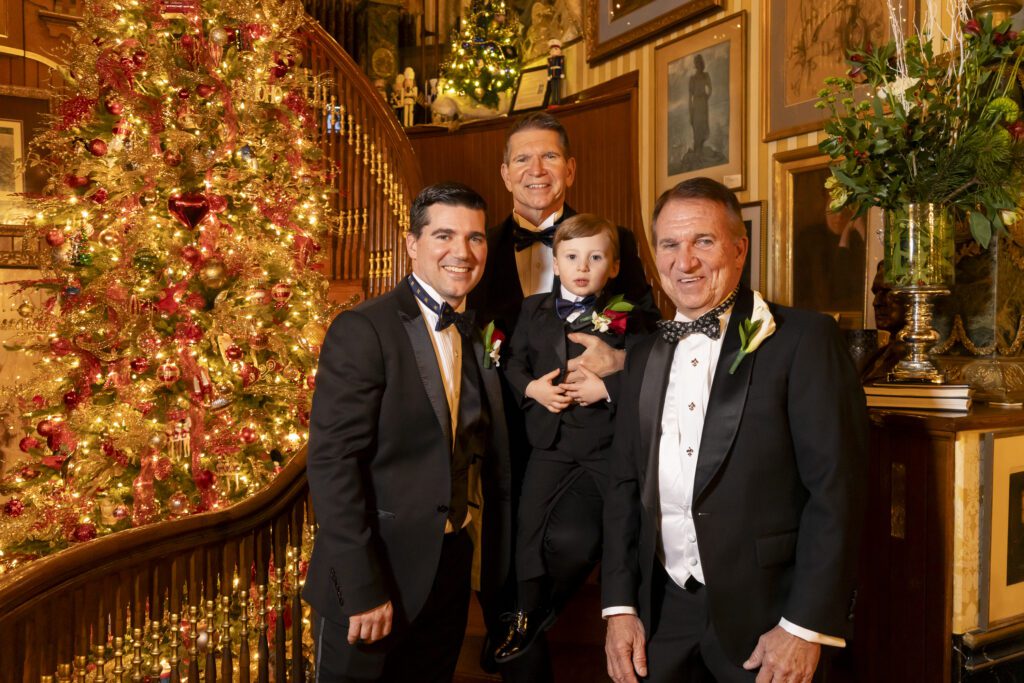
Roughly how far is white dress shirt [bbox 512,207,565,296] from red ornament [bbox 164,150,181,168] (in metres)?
2.34

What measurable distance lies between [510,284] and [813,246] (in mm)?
2811

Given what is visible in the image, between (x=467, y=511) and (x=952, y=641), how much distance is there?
167 cm

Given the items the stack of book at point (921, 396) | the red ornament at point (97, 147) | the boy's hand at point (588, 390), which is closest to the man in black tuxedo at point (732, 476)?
the boy's hand at point (588, 390)

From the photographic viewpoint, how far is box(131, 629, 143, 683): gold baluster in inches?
82.6

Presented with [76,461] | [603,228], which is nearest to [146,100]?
[76,461]

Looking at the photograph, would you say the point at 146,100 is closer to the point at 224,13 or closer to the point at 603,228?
the point at 224,13

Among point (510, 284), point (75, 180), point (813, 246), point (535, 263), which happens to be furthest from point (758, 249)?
point (75, 180)

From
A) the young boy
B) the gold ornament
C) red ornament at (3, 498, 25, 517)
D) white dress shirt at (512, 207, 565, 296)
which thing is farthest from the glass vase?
red ornament at (3, 498, 25, 517)

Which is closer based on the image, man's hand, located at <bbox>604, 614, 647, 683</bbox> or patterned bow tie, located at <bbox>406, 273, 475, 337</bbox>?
man's hand, located at <bbox>604, 614, 647, 683</bbox>

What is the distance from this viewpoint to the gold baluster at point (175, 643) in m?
2.19

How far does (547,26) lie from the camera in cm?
756

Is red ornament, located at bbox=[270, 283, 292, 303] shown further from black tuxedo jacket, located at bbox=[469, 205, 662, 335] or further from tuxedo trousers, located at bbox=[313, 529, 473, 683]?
tuxedo trousers, located at bbox=[313, 529, 473, 683]

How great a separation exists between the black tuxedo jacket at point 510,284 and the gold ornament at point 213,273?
77.7 inches

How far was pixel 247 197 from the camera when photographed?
4.53m
